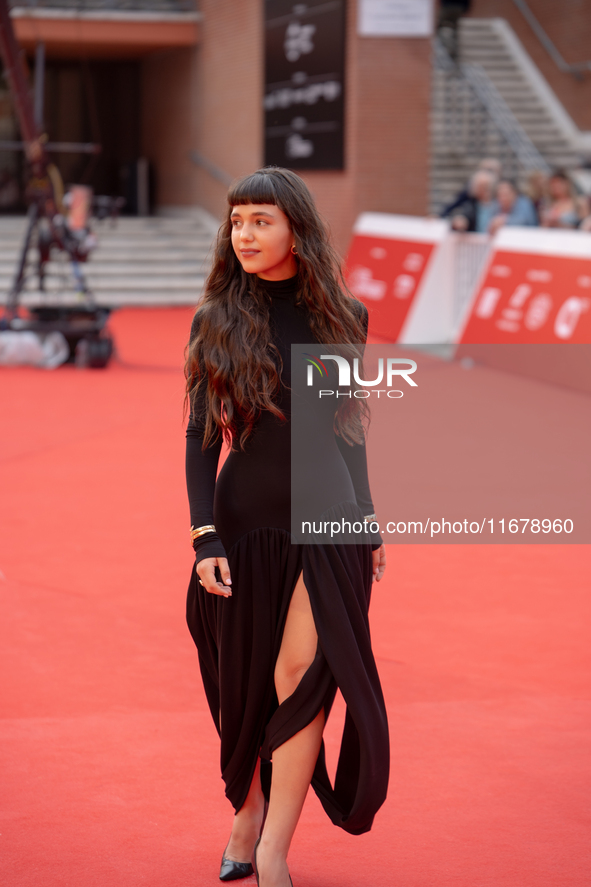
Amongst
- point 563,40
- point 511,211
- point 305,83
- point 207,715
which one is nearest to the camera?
point 207,715

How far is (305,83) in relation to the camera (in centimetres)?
1761

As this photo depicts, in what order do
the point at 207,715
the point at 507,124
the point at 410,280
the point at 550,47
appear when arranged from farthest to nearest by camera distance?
the point at 550,47, the point at 507,124, the point at 410,280, the point at 207,715

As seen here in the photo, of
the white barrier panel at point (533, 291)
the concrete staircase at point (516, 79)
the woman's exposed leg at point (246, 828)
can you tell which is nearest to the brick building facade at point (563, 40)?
the concrete staircase at point (516, 79)

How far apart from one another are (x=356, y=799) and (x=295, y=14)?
55.9ft

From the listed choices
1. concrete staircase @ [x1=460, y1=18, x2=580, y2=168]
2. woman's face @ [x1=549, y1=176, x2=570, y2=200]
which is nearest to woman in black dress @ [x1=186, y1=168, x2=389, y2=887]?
woman's face @ [x1=549, y1=176, x2=570, y2=200]

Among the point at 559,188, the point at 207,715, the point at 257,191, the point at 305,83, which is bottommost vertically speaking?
the point at 207,715

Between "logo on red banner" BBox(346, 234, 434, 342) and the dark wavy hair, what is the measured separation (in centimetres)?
1010

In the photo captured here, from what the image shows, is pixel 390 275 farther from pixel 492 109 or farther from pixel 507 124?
pixel 492 109

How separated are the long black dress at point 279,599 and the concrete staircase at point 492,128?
16.4 m

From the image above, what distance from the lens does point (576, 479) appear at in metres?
6.78

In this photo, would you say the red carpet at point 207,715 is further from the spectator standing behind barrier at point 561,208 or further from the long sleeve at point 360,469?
the spectator standing behind barrier at point 561,208

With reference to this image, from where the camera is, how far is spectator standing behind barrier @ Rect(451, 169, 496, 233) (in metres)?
13.1

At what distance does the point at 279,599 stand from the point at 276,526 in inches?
6.5

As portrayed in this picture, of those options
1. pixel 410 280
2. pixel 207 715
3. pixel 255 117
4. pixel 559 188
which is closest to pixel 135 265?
pixel 255 117
